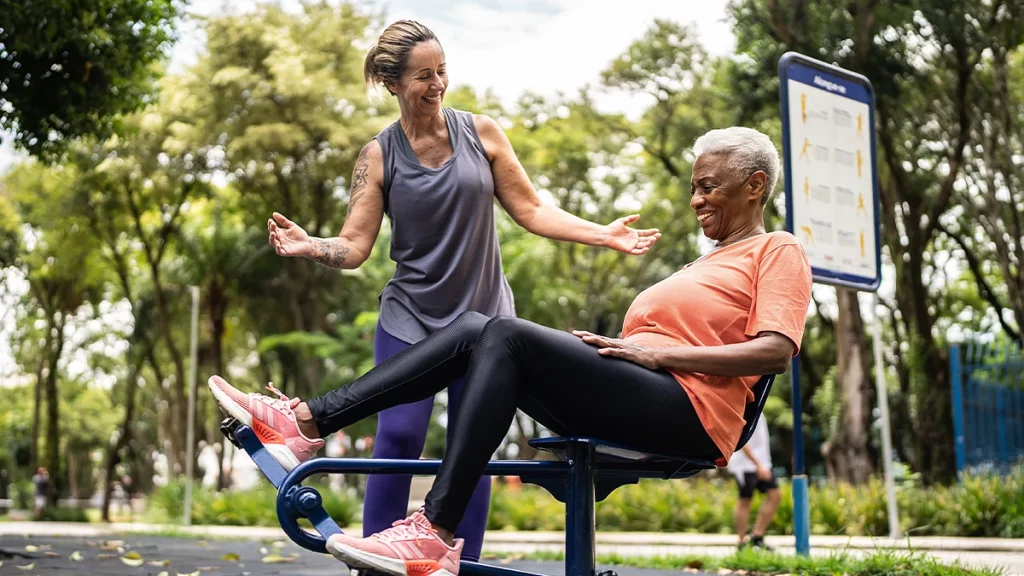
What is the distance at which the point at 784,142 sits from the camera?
22.9ft

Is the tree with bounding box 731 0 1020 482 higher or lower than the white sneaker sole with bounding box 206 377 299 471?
higher

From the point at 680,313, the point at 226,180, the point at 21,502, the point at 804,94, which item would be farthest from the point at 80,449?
the point at 680,313

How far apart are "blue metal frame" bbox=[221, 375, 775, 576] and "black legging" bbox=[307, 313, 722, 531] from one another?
0.22 ft

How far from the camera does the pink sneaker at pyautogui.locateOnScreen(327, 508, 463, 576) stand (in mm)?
2438

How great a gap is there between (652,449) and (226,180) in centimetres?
2287

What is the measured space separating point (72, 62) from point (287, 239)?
210 inches

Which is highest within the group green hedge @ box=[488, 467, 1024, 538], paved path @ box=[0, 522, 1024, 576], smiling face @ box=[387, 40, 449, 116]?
smiling face @ box=[387, 40, 449, 116]

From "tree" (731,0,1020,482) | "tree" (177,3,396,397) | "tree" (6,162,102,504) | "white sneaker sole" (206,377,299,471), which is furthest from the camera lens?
"tree" (6,162,102,504)

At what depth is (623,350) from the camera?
2678mm

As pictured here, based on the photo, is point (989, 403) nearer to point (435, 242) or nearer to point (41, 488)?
point (435, 242)

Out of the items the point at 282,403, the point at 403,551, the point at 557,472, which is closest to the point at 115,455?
the point at 282,403

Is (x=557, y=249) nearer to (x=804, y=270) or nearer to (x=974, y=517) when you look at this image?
(x=974, y=517)

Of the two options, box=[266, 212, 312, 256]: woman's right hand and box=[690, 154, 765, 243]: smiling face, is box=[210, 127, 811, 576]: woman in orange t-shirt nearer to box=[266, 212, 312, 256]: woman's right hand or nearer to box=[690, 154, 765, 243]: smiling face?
box=[690, 154, 765, 243]: smiling face

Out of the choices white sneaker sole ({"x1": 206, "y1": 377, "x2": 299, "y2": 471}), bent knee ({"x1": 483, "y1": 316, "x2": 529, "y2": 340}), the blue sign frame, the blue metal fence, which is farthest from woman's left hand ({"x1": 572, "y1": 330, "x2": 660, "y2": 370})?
the blue metal fence
